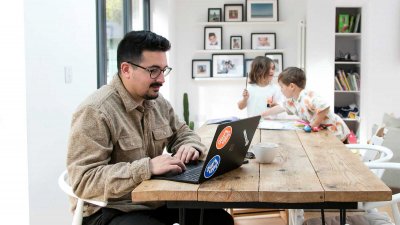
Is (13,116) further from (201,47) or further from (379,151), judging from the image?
(201,47)

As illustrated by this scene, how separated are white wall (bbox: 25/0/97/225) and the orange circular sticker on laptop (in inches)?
44.5

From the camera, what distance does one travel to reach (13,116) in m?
2.14

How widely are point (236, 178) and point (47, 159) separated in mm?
1249

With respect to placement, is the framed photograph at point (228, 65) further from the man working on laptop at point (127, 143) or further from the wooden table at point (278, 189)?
the wooden table at point (278, 189)

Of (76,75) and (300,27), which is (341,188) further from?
(300,27)

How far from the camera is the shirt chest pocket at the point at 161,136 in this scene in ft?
6.41

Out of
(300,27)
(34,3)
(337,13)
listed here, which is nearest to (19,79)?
(34,3)

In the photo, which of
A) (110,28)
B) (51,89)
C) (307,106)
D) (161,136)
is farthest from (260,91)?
(161,136)

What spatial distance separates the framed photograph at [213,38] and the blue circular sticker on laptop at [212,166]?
16.3 ft

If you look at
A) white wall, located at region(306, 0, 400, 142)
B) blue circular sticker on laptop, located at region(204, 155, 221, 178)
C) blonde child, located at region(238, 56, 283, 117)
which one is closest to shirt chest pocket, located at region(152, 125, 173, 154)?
blue circular sticker on laptop, located at region(204, 155, 221, 178)

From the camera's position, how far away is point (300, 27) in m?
5.98

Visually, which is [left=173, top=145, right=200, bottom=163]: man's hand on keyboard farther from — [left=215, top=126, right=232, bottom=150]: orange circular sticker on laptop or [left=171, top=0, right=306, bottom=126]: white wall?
[left=171, top=0, right=306, bottom=126]: white wall

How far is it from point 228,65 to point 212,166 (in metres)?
4.97

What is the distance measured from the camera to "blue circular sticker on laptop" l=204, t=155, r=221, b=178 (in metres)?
1.42
